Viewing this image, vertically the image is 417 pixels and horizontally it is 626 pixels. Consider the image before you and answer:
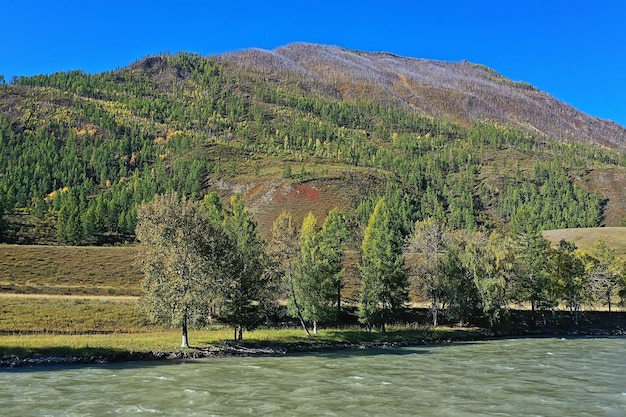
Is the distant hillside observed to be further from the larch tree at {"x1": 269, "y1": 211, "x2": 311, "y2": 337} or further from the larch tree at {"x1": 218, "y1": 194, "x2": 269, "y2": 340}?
the larch tree at {"x1": 218, "y1": 194, "x2": 269, "y2": 340}

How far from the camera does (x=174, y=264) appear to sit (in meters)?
46.8

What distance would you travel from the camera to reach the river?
2489 cm

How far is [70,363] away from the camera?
129 ft

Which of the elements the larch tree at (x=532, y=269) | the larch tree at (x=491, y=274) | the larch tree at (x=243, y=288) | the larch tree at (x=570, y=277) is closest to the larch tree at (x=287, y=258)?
the larch tree at (x=243, y=288)

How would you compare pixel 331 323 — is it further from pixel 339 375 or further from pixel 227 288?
pixel 339 375

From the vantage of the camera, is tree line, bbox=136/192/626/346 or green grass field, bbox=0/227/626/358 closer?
green grass field, bbox=0/227/626/358

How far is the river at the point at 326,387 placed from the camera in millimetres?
24891

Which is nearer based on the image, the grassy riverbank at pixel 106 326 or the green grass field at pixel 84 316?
the grassy riverbank at pixel 106 326

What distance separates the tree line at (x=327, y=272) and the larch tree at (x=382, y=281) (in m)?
0.15

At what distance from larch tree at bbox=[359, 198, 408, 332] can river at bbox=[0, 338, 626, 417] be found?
19.9 m

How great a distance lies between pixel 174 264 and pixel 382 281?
3109 cm

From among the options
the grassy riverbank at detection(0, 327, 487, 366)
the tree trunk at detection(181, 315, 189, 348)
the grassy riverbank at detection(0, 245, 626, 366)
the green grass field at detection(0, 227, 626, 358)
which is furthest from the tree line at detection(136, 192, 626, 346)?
the green grass field at detection(0, 227, 626, 358)

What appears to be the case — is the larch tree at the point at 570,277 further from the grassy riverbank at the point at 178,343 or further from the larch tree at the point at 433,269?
the grassy riverbank at the point at 178,343

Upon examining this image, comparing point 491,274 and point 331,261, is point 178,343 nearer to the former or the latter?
point 331,261
